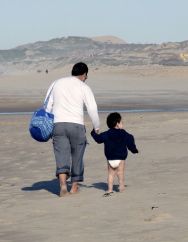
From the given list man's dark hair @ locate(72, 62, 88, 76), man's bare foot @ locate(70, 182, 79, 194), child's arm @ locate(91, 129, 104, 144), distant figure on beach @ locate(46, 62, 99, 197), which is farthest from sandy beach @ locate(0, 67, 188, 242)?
man's dark hair @ locate(72, 62, 88, 76)

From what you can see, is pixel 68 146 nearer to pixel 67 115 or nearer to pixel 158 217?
pixel 67 115

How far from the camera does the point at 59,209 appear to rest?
25.9 ft

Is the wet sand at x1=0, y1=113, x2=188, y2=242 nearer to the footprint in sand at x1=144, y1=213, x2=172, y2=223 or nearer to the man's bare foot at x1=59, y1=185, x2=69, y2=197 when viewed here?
the footprint in sand at x1=144, y1=213, x2=172, y2=223

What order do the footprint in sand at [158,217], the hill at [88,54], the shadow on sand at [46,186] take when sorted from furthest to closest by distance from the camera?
the hill at [88,54]
the shadow on sand at [46,186]
the footprint in sand at [158,217]

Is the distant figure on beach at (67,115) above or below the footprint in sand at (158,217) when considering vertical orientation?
above

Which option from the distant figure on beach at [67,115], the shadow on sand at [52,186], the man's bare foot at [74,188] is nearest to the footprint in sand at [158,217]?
the distant figure on beach at [67,115]

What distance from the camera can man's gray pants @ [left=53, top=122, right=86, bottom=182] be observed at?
28.4ft

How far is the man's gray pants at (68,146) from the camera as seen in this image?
866 cm

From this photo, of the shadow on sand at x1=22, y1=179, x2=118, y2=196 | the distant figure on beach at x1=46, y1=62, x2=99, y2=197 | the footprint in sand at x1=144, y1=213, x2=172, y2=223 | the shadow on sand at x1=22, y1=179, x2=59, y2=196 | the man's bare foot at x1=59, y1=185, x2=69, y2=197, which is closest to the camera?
the footprint in sand at x1=144, y1=213, x2=172, y2=223

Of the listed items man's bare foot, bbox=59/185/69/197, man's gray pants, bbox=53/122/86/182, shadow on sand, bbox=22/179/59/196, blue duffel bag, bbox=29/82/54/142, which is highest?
blue duffel bag, bbox=29/82/54/142

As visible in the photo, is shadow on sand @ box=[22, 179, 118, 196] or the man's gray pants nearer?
the man's gray pants

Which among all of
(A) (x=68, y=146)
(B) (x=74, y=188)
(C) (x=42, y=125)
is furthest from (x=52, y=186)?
(C) (x=42, y=125)

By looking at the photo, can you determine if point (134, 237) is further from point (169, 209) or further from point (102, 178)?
point (102, 178)

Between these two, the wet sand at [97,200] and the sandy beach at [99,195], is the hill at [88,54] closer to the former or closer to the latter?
the sandy beach at [99,195]
